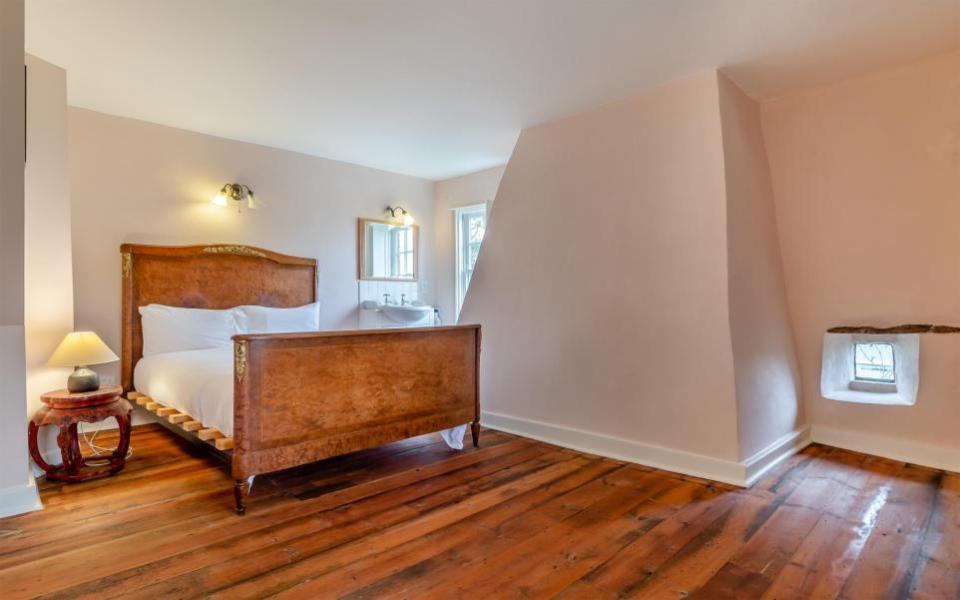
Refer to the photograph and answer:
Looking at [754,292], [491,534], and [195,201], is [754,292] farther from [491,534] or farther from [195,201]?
[195,201]

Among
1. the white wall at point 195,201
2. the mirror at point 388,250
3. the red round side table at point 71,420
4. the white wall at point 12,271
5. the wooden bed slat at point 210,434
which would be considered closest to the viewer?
the white wall at point 12,271

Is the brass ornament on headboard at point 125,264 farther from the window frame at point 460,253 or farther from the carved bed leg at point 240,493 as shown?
the window frame at point 460,253

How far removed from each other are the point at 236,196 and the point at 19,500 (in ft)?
9.25

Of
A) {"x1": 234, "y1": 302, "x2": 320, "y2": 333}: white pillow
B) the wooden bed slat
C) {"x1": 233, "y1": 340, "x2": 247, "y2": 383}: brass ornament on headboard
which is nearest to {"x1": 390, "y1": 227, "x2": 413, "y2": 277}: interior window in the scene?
{"x1": 234, "y1": 302, "x2": 320, "y2": 333}: white pillow

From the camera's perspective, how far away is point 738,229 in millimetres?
2992

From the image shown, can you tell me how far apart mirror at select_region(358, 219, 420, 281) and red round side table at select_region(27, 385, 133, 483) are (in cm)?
280

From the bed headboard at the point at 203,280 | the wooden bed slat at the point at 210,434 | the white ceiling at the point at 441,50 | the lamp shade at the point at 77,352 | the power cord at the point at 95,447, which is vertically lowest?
the power cord at the point at 95,447

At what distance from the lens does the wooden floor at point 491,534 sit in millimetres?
1801

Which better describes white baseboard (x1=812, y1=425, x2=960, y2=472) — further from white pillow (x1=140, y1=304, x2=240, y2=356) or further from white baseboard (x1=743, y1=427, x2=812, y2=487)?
white pillow (x1=140, y1=304, x2=240, y2=356)

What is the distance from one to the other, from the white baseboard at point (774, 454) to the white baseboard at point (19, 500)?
145 inches

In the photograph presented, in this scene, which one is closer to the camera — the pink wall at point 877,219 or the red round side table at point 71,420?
the red round side table at point 71,420

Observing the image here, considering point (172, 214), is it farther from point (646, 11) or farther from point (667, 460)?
point (667, 460)

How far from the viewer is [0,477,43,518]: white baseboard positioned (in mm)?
2316

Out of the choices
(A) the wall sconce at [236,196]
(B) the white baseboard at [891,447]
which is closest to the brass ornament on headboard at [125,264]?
(A) the wall sconce at [236,196]
